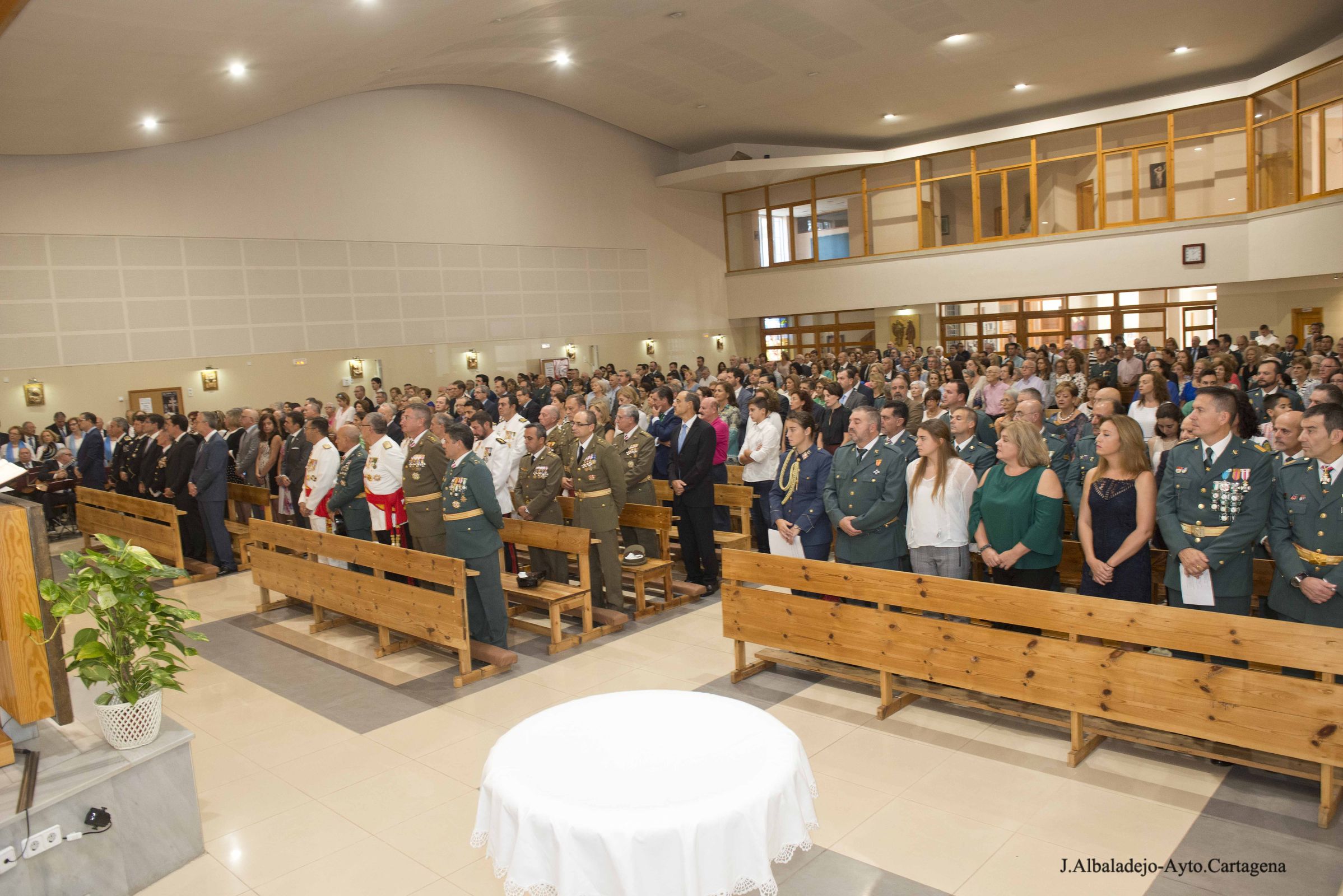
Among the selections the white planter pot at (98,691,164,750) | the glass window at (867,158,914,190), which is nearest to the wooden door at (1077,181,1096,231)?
the glass window at (867,158,914,190)

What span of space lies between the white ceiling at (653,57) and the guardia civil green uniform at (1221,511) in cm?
996

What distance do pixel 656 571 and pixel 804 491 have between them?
1.78 metres

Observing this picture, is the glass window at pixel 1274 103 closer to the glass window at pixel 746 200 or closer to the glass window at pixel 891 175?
the glass window at pixel 891 175

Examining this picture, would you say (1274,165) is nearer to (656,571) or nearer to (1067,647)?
(656,571)

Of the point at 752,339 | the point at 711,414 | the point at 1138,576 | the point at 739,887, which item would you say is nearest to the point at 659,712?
the point at 739,887

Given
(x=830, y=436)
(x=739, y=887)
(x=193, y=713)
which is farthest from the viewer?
(x=830, y=436)

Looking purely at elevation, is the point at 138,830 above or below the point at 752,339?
below

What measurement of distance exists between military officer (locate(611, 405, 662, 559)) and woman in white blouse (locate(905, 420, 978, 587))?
267cm

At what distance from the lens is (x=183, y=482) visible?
9250 mm

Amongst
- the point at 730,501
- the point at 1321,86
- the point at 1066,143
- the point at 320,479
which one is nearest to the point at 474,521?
the point at 320,479

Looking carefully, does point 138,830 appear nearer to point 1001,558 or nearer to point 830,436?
point 1001,558

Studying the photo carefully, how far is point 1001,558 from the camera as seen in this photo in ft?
15.3

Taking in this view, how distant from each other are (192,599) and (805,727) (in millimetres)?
6174

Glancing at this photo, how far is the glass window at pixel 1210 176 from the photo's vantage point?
16.2 meters
